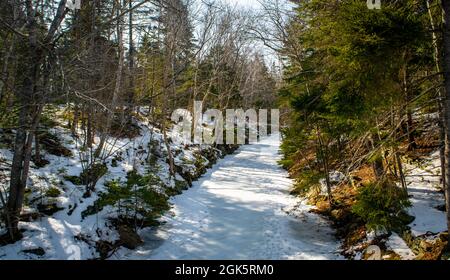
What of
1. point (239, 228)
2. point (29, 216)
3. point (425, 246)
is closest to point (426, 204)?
point (425, 246)

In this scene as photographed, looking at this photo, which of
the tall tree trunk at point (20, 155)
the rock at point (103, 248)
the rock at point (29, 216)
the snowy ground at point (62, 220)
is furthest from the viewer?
the rock at point (103, 248)

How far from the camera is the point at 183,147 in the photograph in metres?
21.4

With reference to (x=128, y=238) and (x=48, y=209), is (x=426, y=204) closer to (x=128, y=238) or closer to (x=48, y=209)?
(x=128, y=238)

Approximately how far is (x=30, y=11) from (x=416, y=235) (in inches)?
381

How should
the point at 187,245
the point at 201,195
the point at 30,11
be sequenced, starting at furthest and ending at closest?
the point at 201,195 < the point at 187,245 < the point at 30,11

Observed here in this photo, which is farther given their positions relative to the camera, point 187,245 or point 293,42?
point 293,42

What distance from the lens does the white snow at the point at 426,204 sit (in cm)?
742

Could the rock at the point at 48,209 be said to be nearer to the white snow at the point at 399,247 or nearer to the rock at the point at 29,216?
the rock at the point at 29,216

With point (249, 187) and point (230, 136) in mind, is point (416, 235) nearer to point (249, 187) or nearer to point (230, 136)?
point (249, 187)

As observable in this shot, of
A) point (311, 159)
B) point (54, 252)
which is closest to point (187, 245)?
point (54, 252)

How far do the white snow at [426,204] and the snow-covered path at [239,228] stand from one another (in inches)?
84.4

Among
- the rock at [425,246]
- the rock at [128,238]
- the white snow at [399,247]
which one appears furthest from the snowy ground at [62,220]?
the rock at [425,246]

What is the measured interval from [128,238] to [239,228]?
136 inches

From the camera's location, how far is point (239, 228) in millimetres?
10305
